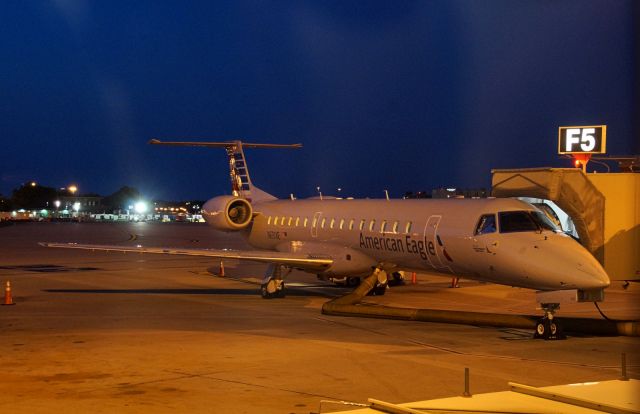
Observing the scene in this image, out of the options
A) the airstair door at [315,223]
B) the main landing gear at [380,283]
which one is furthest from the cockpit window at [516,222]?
the airstair door at [315,223]

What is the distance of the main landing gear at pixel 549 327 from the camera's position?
14.5m

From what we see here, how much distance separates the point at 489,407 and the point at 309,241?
17536 mm

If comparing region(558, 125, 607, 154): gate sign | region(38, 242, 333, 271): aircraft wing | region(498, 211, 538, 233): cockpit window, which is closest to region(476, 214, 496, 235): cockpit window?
region(498, 211, 538, 233): cockpit window

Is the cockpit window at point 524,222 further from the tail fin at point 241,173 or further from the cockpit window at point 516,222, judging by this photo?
the tail fin at point 241,173

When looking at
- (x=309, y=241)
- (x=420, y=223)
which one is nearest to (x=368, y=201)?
(x=309, y=241)

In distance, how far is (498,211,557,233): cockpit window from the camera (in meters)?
16.0

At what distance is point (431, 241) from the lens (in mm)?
18031

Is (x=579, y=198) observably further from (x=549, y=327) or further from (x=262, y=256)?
(x=549, y=327)

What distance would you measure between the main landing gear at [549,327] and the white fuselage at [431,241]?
1.36 ft

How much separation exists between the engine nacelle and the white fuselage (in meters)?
0.71

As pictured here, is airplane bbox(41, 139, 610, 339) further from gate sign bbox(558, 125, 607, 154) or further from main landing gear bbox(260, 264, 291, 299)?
gate sign bbox(558, 125, 607, 154)

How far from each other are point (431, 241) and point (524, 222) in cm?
260

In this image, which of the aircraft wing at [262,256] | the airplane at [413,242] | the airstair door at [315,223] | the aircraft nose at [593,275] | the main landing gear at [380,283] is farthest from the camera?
the airstair door at [315,223]

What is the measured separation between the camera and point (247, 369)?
1159 centimetres
